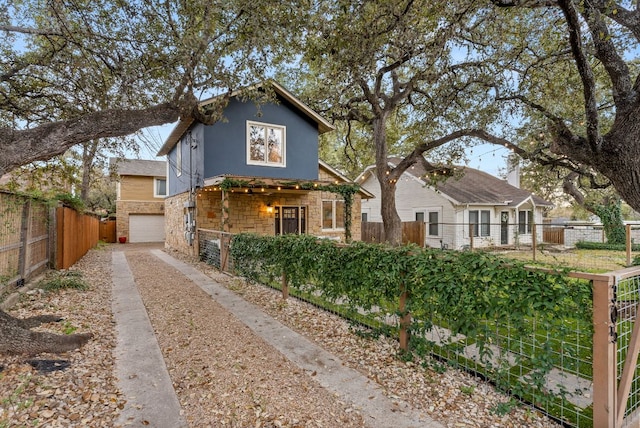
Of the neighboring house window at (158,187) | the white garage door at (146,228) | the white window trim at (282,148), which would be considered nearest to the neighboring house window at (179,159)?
the white window trim at (282,148)

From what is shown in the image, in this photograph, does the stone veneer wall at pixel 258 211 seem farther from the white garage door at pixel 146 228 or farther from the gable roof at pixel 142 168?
the white garage door at pixel 146 228

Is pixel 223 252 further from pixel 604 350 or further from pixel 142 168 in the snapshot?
pixel 142 168

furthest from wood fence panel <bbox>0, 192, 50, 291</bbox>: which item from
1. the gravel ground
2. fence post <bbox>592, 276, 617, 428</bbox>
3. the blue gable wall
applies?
fence post <bbox>592, 276, 617, 428</bbox>

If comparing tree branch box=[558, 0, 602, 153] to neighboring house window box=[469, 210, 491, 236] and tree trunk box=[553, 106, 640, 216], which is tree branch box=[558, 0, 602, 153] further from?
neighboring house window box=[469, 210, 491, 236]

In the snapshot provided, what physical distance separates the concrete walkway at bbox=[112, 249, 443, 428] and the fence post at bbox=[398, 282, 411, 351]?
0.77 meters

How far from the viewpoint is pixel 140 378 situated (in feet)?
11.3

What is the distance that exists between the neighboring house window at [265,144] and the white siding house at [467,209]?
276 inches

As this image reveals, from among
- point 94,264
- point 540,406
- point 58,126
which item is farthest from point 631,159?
point 94,264

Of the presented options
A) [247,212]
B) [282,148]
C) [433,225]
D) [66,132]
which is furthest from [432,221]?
[66,132]

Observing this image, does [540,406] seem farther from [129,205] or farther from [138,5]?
[129,205]

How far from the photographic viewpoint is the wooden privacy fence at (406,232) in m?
16.1

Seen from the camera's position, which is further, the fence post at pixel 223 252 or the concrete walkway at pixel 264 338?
the fence post at pixel 223 252

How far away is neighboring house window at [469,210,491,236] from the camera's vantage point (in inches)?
661

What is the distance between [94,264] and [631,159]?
564 inches
